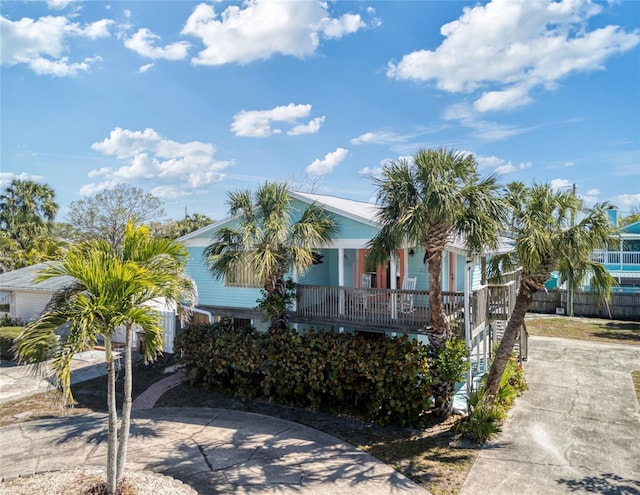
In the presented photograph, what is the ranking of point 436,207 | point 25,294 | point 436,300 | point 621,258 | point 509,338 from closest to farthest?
point 436,207 < point 509,338 < point 436,300 < point 25,294 < point 621,258

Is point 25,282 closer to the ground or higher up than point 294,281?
closer to the ground

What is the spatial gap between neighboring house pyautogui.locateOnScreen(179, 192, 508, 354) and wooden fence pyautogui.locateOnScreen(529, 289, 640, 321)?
1309 cm

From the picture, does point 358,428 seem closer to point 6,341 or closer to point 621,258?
point 6,341

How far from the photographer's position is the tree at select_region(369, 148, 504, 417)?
30.6ft

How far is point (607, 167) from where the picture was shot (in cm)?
2394

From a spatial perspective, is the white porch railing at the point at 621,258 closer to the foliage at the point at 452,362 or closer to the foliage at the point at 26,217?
the foliage at the point at 452,362

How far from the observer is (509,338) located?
392 inches

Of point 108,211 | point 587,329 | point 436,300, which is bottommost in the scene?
point 587,329

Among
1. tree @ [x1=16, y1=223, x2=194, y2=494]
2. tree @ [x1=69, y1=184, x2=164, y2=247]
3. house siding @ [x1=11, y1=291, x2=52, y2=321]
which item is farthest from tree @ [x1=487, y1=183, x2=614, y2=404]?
tree @ [x1=69, y1=184, x2=164, y2=247]

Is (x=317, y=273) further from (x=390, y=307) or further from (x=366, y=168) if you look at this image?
(x=366, y=168)

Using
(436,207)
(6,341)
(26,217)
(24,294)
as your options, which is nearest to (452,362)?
(436,207)

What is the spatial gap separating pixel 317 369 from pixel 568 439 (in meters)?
6.16

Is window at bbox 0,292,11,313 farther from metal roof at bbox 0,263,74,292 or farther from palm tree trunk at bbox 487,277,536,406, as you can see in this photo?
palm tree trunk at bbox 487,277,536,406

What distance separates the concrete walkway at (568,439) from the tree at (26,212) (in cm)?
3289
